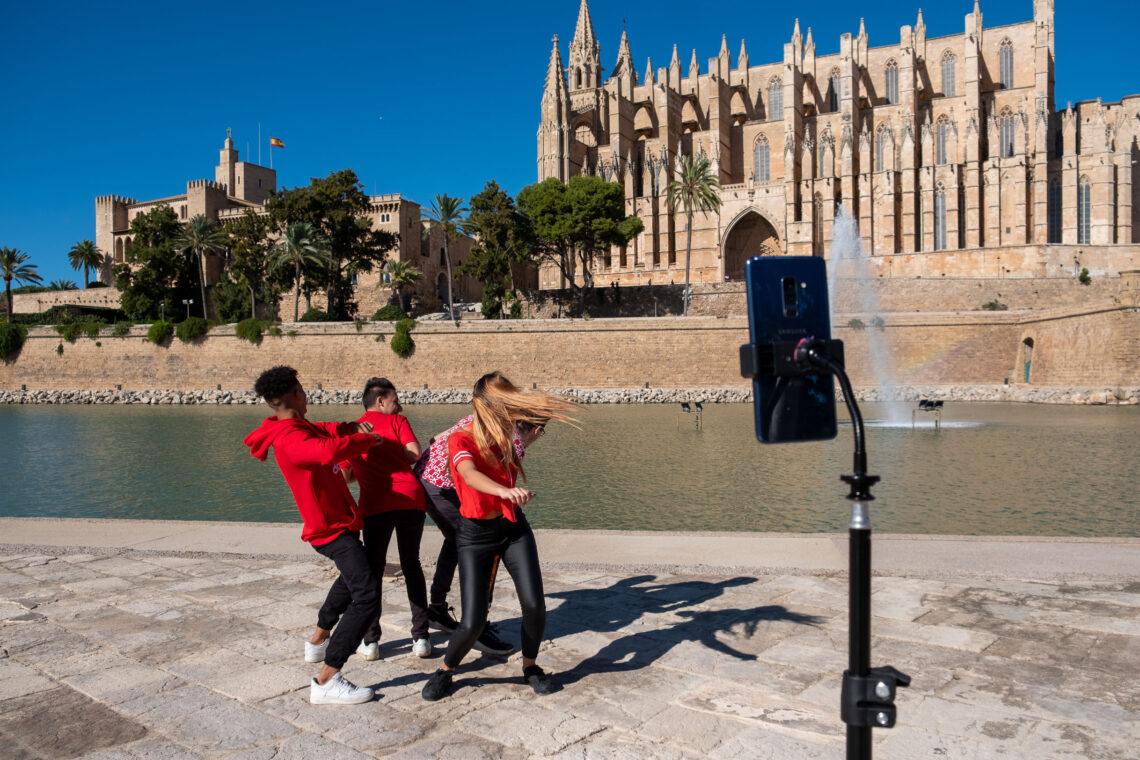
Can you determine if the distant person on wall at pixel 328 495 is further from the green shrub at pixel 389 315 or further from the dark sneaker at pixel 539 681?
the green shrub at pixel 389 315

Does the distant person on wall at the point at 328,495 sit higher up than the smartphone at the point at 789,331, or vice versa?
the smartphone at the point at 789,331

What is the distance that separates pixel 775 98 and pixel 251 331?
122 ft

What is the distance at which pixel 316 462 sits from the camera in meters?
3.77

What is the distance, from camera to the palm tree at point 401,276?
5062 cm

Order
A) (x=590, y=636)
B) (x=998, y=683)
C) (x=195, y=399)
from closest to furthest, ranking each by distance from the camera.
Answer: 1. (x=998, y=683)
2. (x=590, y=636)
3. (x=195, y=399)

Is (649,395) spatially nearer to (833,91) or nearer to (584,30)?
(833,91)

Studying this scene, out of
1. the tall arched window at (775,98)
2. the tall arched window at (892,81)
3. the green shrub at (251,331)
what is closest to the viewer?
the green shrub at (251,331)

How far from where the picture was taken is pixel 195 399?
3884 cm

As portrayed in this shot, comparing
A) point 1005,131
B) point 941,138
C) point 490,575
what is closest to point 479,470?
point 490,575

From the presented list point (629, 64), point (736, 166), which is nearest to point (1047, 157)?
point (736, 166)

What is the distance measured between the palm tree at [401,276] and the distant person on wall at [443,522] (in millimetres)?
46238

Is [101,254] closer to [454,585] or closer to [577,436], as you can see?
[577,436]

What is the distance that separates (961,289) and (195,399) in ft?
113

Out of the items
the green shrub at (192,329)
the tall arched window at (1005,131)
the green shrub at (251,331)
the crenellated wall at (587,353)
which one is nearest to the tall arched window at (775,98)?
the tall arched window at (1005,131)
